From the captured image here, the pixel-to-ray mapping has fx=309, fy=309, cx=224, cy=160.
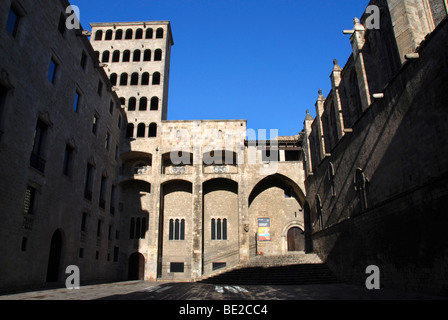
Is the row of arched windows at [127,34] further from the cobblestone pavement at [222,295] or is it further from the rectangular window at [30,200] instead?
the cobblestone pavement at [222,295]

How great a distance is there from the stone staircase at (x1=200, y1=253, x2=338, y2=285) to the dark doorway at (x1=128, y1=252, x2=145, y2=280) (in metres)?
7.59

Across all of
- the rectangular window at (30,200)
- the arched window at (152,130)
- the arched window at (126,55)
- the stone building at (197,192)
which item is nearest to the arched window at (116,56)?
the arched window at (126,55)

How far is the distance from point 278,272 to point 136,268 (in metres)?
13.7

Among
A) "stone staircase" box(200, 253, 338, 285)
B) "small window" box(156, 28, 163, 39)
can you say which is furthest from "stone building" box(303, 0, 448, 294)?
"small window" box(156, 28, 163, 39)

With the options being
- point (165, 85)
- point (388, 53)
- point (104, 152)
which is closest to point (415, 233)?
point (388, 53)

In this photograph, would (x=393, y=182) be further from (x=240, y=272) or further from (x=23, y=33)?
(x=23, y=33)

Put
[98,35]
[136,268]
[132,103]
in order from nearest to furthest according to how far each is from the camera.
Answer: [136,268]
[132,103]
[98,35]

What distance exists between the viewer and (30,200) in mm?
14477

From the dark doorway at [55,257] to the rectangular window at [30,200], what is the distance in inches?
116

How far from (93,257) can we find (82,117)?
9.52m

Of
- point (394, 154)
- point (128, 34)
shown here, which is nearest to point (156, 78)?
point (128, 34)

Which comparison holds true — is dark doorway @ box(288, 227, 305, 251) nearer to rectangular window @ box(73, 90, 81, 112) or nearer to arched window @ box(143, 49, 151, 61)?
rectangular window @ box(73, 90, 81, 112)

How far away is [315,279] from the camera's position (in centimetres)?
1891

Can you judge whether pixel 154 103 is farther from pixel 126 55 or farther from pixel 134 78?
pixel 126 55
